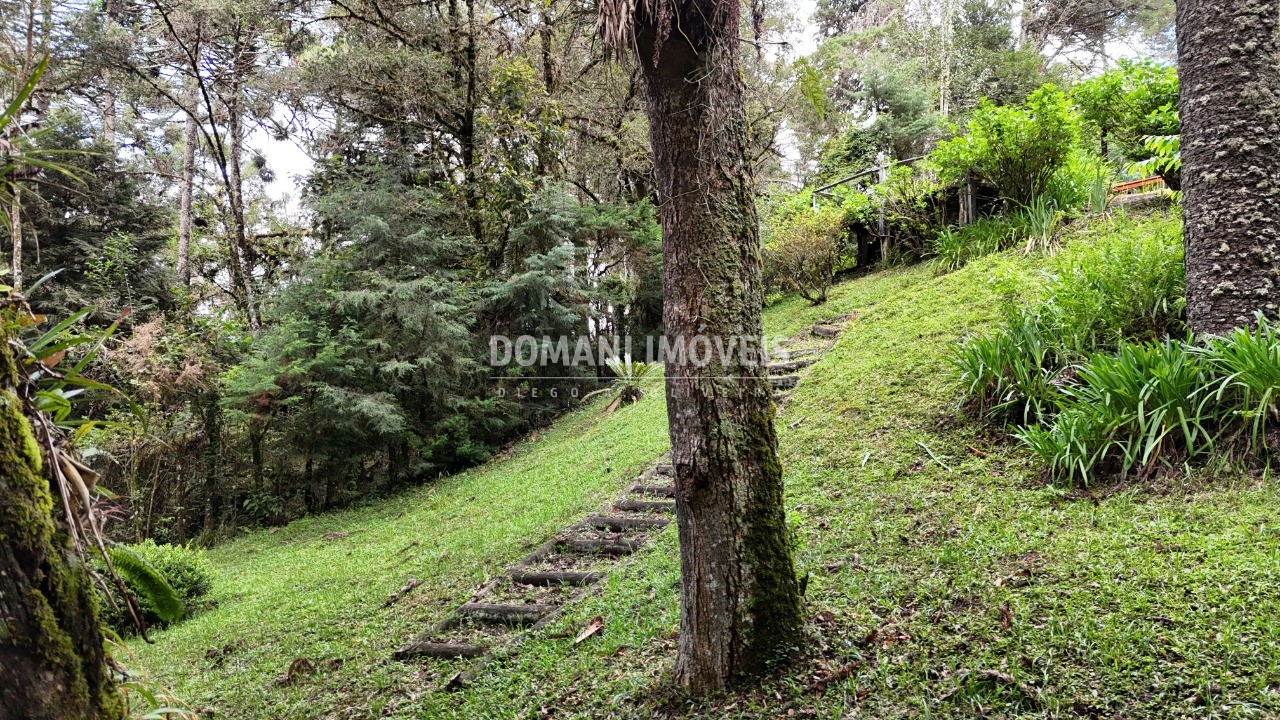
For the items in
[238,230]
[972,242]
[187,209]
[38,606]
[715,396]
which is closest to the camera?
[38,606]

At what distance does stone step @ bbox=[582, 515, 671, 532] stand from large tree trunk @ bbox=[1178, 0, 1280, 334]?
3.88 metres

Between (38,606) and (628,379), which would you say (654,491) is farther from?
(38,606)

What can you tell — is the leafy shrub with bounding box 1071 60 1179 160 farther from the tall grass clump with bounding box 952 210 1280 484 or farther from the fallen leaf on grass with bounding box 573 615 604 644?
the fallen leaf on grass with bounding box 573 615 604 644

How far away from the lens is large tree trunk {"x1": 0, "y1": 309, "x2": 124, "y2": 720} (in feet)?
2.60

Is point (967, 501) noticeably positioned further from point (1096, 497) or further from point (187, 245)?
point (187, 245)

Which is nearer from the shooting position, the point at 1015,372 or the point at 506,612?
the point at 506,612

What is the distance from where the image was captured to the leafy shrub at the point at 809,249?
10.8 metres

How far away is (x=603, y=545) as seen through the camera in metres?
5.05

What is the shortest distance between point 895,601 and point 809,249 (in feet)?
28.4

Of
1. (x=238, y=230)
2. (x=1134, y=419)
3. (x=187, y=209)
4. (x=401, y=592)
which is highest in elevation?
(x=187, y=209)

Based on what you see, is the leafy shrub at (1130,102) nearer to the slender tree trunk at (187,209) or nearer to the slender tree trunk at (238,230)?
the slender tree trunk at (238,230)

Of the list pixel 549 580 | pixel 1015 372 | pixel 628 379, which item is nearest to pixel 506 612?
pixel 549 580

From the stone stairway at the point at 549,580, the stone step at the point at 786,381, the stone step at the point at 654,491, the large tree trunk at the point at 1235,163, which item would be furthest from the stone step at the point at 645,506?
the large tree trunk at the point at 1235,163

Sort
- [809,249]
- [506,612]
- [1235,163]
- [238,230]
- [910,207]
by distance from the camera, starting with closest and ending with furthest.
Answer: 1. [1235,163]
2. [506,612]
3. [910,207]
4. [809,249]
5. [238,230]
